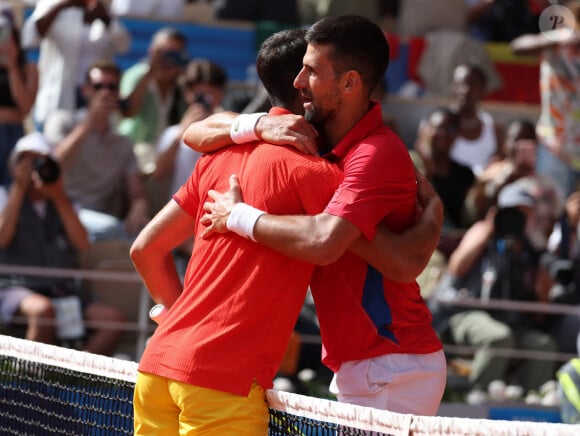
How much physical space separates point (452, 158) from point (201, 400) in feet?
25.1

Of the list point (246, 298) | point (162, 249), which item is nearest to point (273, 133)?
point (246, 298)

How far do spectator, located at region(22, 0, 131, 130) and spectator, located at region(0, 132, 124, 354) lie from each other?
6.60 feet

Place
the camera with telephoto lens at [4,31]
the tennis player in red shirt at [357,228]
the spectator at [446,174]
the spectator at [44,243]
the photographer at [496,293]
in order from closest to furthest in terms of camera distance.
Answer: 1. the tennis player in red shirt at [357,228]
2. the spectator at [44,243]
3. the photographer at [496,293]
4. the camera with telephoto lens at [4,31]
5. the spectator at [446,174]

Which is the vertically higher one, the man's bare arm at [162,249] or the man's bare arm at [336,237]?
the man's bare arm at [336,237]

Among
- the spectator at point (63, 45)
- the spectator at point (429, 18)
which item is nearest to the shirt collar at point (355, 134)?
the spectator at point (63, 45)

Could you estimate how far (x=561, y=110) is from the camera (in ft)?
36.2

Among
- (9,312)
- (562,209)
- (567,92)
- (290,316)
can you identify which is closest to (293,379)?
(9,312)

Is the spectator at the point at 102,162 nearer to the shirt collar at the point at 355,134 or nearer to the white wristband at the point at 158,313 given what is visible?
the white wristband at the point at 158,313

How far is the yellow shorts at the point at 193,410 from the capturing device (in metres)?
3.43

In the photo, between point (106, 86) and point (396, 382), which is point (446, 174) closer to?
point (106, 86)

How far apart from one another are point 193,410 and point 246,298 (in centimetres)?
35

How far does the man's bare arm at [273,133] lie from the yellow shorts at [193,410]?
2.38ft

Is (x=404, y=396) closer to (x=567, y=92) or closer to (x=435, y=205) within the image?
(x=435, y=205)

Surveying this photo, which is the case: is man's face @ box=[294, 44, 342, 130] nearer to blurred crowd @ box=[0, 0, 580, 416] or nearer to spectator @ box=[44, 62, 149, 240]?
blurred crowd @ box=[0, 0, 580, 416]
